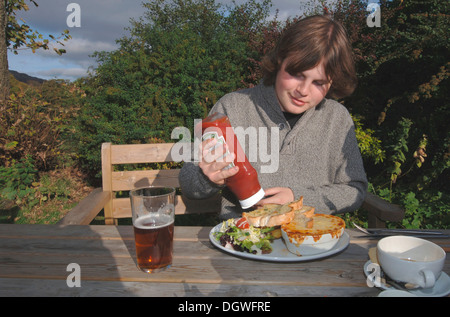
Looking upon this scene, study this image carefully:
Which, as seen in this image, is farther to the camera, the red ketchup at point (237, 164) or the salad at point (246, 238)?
the red ketchup at point (237, 164)

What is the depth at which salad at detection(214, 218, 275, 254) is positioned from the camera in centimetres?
126

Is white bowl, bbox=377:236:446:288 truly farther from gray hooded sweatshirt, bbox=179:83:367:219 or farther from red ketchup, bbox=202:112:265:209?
gray hooded sweatshirt, bbox=179:83:367:219

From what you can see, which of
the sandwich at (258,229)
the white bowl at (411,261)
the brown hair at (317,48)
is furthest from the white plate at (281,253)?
the brown hair at (317,48)

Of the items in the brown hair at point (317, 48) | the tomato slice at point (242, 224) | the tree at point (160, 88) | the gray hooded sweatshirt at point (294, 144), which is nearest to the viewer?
the tomato slice at point (242, 224)

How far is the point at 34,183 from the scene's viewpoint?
186 inches

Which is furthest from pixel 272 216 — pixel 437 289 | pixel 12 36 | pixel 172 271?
pixel 12 36

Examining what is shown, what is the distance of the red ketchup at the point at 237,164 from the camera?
146 centimetres

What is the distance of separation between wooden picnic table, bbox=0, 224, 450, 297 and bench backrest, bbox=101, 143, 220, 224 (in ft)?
3.78

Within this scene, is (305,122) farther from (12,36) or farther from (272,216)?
(12,36)

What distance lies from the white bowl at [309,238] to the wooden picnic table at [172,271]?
0.15 ft

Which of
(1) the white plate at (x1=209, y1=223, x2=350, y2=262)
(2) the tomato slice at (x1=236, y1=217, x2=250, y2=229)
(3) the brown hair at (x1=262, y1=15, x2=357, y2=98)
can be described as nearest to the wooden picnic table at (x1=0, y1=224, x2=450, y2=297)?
(1) the white plate at (x1=209, y1=223, x2=350, y2=262)

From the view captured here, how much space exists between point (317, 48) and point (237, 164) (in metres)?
0.83

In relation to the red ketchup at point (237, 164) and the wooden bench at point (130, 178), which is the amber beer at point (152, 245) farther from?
the wooden bench at point (130, 178)

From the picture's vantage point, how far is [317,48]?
6.11 feet
